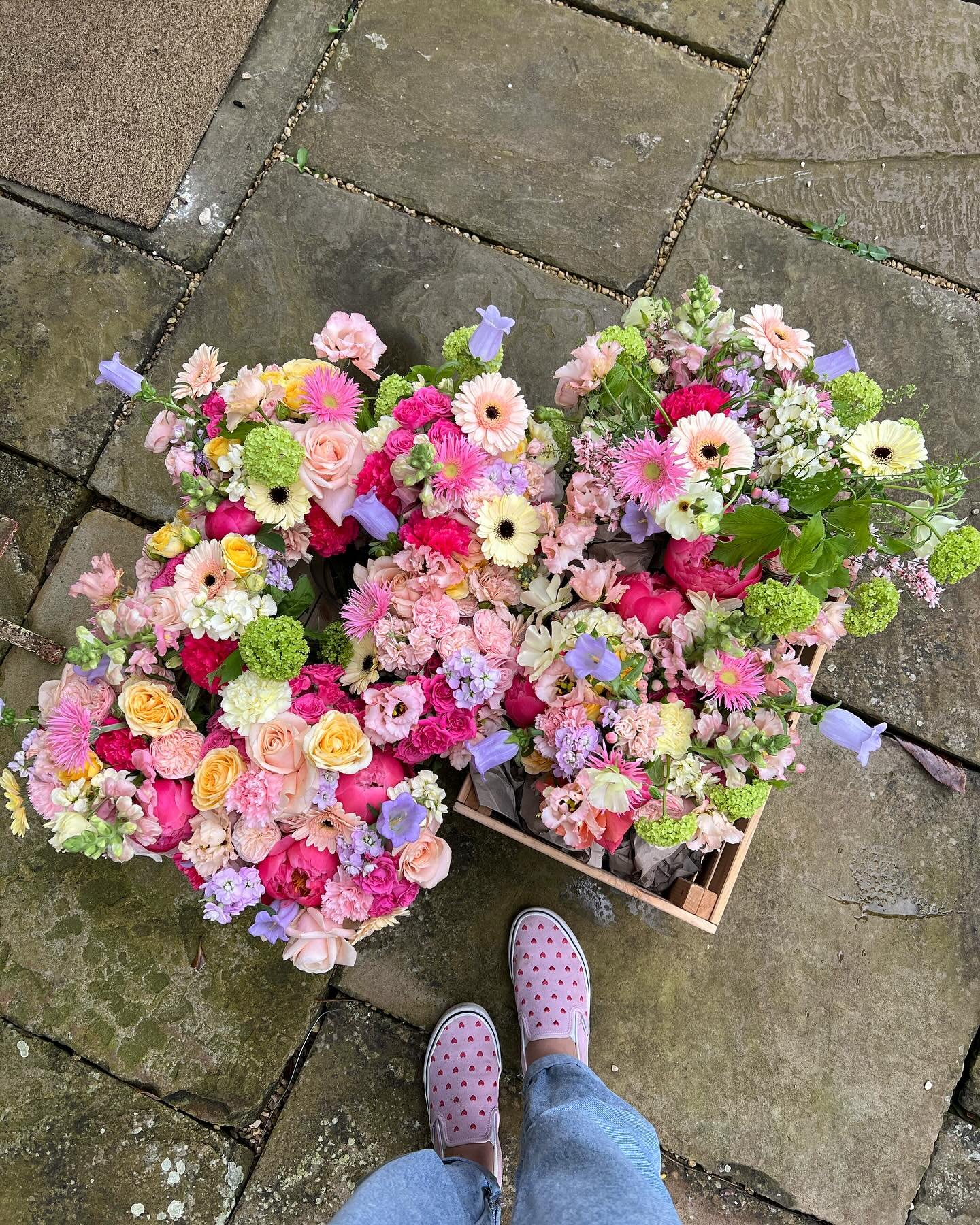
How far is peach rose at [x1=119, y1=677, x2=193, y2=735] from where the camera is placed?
127cm

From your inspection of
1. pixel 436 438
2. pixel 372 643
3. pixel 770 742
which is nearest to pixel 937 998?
pixel 770 742

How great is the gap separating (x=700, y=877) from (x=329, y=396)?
1156mm

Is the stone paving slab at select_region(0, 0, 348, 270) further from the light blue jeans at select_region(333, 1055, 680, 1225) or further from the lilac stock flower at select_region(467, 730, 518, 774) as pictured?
the light blue jeans at select_region(333, 1055, 680, 1225)

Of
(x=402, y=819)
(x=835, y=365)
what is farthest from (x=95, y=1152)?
(x=835, y=365)

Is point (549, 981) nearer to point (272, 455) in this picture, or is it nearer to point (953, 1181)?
point (953, 1181)

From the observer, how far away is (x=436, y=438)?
1.29m

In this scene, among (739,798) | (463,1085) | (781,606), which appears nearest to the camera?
(781,606)

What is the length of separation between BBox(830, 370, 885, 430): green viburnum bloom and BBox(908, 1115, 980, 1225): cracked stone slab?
1.74 metres

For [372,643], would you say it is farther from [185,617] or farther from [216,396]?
[216,396]

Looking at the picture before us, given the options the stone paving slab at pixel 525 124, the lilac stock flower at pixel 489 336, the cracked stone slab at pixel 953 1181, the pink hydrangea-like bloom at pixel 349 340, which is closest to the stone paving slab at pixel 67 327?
the stone paving slab at pixel 525 124

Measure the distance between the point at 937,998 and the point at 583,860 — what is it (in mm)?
1058

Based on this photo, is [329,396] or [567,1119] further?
[567,1119]

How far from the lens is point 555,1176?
1424 millimetres

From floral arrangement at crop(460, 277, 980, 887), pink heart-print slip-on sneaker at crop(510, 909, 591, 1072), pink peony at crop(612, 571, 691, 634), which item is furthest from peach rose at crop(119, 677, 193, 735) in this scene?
pink heart-print slip-on sneaker at crop(510, 909, 591, 1072)
